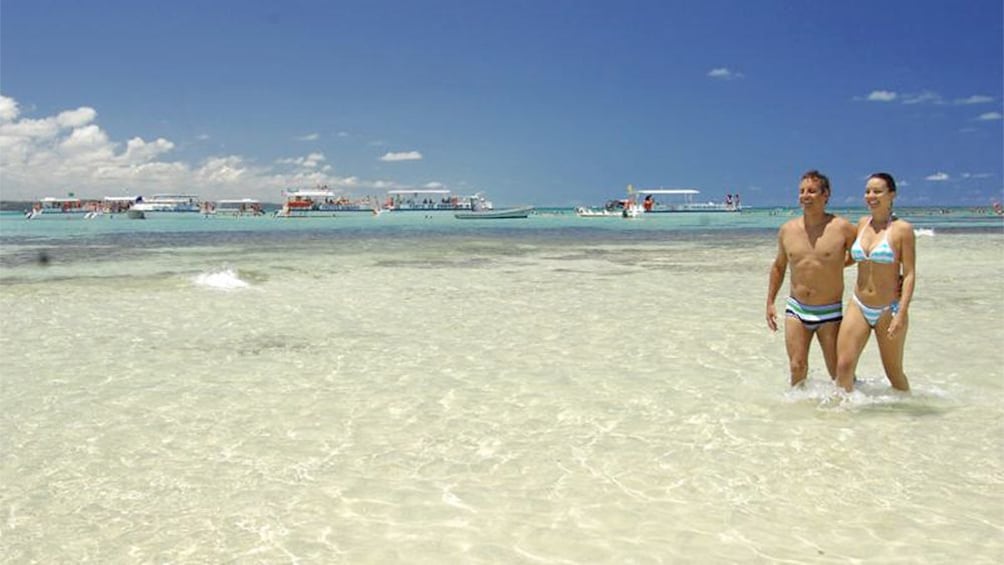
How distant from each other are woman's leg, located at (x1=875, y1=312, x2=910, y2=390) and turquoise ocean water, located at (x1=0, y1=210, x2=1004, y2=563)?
0.61ft

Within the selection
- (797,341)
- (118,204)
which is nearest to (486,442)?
(797,341)

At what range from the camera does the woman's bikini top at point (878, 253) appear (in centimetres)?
523

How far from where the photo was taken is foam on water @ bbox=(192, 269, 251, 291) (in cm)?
1532

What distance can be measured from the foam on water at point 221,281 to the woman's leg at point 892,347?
12.5 m

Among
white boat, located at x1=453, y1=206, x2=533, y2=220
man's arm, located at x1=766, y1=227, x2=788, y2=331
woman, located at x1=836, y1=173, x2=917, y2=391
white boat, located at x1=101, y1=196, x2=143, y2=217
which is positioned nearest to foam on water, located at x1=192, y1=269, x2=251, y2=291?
man's arm, located at x1=766, y1=227, x2=788, y2=331

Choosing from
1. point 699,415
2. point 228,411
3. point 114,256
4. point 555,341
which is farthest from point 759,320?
point 114,256

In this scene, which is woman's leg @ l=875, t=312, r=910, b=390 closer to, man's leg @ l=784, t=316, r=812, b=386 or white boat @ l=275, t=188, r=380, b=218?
man's leg @ l=784, t=316, r=812, b=386

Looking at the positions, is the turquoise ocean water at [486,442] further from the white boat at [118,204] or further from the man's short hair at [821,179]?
the white boat at [118,204]

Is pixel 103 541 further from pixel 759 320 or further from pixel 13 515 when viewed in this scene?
pixel 759 320

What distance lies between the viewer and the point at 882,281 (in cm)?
532

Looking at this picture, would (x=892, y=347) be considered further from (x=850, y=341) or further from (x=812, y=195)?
(x=812, y=195)

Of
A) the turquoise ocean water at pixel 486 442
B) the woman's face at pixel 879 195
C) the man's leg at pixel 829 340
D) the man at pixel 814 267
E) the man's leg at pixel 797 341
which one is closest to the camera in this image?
the turquoise ocean water at pixel 486 442

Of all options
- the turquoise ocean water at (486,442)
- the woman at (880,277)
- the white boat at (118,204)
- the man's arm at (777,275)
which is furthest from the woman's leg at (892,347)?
the white boat at (118,204)

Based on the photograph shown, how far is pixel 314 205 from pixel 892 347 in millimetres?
90229
